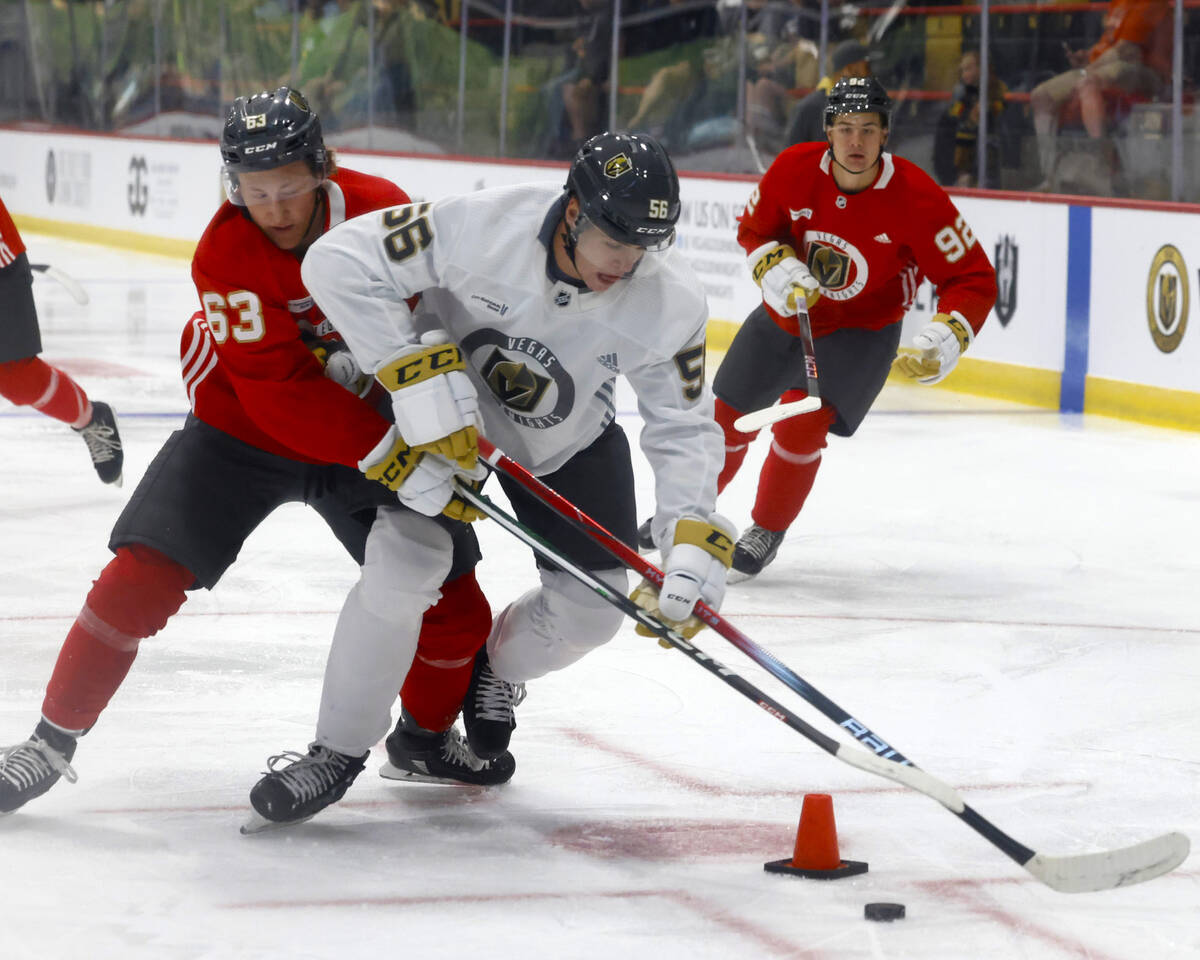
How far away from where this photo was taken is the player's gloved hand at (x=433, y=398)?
2.31m

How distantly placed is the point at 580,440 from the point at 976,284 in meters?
1.87

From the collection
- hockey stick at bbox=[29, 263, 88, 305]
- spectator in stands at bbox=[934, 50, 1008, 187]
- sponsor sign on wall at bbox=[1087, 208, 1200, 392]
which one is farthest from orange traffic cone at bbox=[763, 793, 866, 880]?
spectator in stands at bbox=[934, 50, 1008, 187]

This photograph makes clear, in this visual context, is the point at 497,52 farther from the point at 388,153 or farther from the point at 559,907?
the point at 559,907

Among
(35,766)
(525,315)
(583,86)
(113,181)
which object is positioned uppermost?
(525,315)

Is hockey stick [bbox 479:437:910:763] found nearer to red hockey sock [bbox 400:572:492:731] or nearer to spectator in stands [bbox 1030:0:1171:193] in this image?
red hockey sock [bbox 400:572:492:731]

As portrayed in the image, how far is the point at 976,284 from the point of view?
422 centimetres

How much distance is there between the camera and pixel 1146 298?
6539 mm

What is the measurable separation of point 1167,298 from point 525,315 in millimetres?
4536

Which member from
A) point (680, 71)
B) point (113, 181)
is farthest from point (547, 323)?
point (113, 181)

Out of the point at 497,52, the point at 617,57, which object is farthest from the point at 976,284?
the point at 497,52

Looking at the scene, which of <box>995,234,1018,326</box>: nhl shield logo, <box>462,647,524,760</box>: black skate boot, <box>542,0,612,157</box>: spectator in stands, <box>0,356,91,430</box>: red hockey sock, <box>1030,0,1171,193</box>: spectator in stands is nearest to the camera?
<box>462,647,524,760</box>: black skate boot

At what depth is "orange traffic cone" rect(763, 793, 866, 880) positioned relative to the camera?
2.33 meters

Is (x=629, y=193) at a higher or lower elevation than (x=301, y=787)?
higher

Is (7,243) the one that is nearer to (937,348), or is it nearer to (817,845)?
(937,348)
